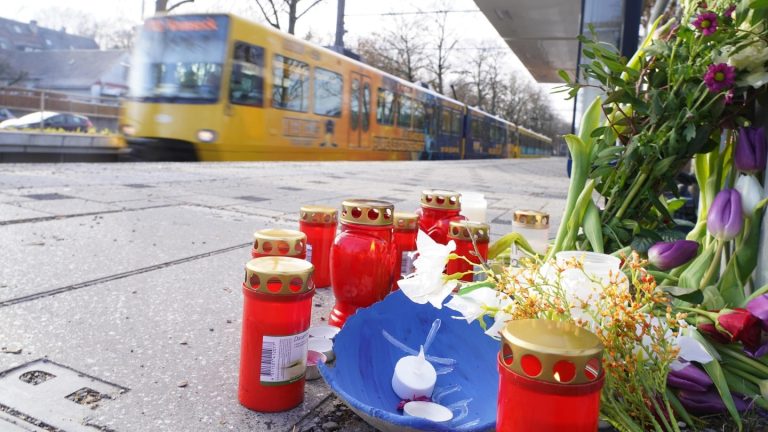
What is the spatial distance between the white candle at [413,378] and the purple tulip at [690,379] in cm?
47

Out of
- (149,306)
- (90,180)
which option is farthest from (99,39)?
(149,306)

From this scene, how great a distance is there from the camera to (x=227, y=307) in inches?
69.9

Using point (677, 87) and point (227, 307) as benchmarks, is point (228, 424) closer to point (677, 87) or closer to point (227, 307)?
point (227, 307)

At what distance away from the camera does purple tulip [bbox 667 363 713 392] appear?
3.57 ft

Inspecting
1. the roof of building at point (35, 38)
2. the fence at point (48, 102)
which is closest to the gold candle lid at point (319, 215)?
the fence at point (48, 102)

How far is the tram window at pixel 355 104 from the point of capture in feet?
45.3

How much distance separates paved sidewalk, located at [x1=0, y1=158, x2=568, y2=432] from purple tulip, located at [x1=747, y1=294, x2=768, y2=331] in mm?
785

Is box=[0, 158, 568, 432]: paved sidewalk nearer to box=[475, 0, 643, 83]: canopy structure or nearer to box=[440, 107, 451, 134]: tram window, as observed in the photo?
box=[475, 0, 643, 83]: canopy structure

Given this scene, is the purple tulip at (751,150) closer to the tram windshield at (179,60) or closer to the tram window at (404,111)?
the tram windshield at (179,60)

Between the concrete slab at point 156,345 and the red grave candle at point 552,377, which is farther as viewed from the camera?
the concrete slab at point 156,345

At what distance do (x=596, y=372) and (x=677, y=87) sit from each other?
1.01 metres

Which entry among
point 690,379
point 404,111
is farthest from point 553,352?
point 404,111

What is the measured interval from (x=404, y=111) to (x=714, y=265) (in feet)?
53.2

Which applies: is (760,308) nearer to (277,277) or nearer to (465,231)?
(465,231)
